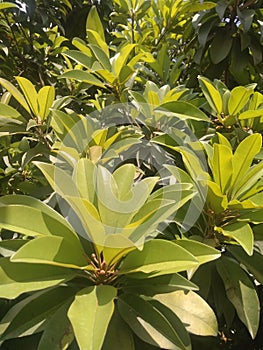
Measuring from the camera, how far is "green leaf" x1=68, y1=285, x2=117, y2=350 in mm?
658

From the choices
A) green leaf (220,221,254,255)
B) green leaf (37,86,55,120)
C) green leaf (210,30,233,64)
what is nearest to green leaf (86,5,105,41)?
green leaf (37,86,55,120)

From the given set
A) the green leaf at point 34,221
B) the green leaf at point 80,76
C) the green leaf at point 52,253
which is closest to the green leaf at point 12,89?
the green leaf at point 80,76

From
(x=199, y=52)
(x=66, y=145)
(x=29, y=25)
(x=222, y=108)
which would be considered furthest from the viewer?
(x=29, y=25)

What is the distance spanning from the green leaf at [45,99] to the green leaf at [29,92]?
0.01 metres

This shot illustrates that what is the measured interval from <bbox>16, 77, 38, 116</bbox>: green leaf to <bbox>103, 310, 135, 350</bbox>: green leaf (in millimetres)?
646

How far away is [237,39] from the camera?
198cm

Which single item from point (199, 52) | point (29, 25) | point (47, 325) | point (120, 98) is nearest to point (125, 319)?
point (47, 325)

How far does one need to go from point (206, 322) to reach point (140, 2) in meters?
1.95

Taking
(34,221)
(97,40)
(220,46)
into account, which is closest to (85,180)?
(34,221)

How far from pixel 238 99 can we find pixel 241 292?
0.59m

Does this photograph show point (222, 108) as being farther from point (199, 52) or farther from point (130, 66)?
point (199, 52)

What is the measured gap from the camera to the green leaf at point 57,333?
0.75m

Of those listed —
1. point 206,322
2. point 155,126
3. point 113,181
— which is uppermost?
point 113,181

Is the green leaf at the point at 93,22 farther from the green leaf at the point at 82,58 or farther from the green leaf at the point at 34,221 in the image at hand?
the green leaf at the point at 34,221
